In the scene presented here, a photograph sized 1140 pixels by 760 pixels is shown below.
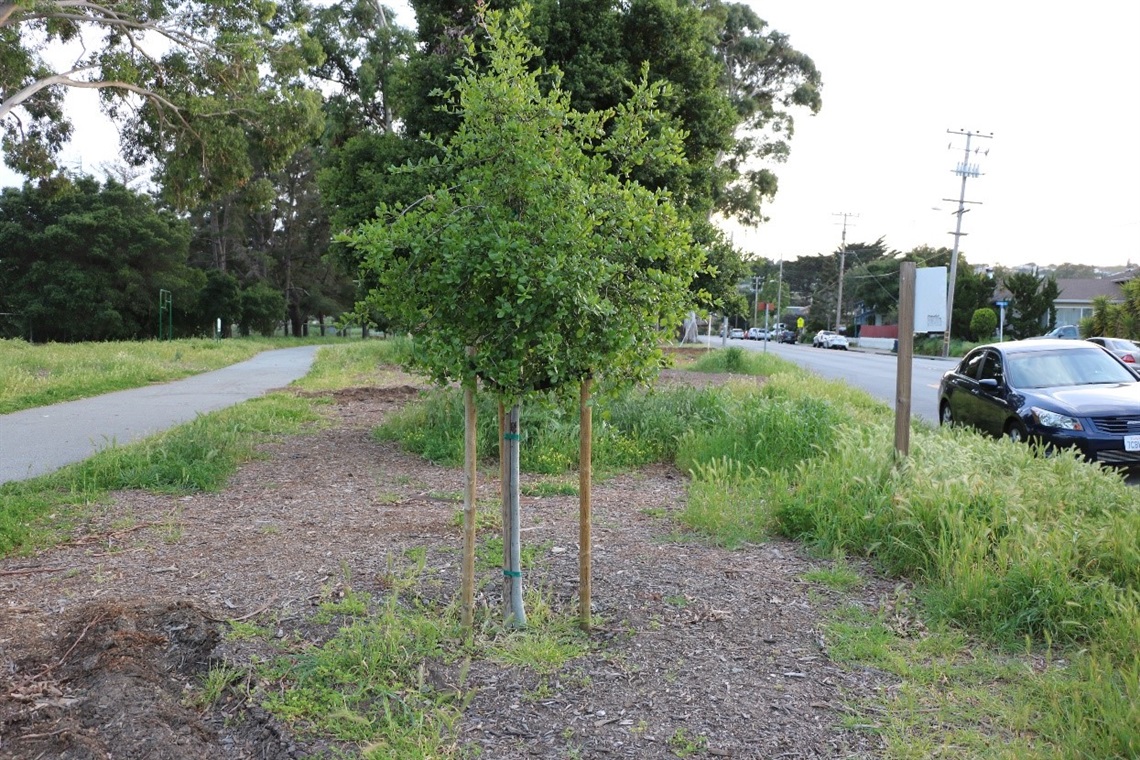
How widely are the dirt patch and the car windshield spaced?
16.9 ft

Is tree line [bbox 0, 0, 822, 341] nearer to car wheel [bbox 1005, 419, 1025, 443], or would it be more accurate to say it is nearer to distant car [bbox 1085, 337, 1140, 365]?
car wheel [bbox 1005, 419, 1025, 443]

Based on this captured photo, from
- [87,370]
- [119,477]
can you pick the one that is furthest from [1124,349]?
[87,370]

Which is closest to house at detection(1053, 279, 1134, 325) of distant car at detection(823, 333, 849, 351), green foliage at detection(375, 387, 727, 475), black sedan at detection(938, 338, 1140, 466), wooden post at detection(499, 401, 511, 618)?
distant car at detection(823, 333, 849, 351)

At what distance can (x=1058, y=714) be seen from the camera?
330cm

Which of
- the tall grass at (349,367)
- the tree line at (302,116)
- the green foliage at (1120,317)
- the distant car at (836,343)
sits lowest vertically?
the distant car at (836,343)

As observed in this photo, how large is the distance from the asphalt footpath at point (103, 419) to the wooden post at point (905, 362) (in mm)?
7205

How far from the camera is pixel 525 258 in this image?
3.68m

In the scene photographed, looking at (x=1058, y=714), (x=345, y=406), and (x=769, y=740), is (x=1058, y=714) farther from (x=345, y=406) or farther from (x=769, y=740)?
(x=345, y=406)

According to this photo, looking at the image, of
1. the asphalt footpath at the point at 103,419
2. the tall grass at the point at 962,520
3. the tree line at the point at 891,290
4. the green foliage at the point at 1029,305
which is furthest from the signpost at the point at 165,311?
the green foliage at the point at 1029,305

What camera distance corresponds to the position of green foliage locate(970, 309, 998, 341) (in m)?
50.2

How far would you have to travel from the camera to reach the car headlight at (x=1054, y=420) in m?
8.62

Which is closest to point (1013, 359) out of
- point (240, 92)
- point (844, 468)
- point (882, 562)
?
point (844, 468)

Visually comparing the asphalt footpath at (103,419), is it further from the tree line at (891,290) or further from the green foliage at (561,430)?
the tree line at (891,290)

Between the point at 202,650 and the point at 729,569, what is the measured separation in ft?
9.46
